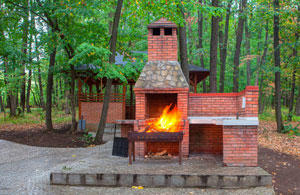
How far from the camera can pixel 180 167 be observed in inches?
235

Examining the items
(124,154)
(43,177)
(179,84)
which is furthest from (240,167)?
(43,177)

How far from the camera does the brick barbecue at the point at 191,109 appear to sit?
20.0 feet

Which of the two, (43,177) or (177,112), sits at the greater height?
(177,112)

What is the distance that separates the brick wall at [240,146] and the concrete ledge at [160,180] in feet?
2.78

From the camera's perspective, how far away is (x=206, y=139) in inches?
300

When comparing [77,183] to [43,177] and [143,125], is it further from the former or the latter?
[143,125]

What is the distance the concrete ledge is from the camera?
524 cm

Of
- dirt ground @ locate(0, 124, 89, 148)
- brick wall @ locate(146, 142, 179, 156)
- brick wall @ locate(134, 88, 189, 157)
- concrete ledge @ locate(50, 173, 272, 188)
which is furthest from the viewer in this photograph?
dirt ground @ locate(0, 124, 89, 148)

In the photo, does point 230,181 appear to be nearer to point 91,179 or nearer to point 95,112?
point 91,179

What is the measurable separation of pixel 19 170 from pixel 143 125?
11.1 feet

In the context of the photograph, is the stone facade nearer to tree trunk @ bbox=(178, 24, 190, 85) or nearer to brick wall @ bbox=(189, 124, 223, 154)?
brick wall @ bbox=(189, 124, 223, 154)

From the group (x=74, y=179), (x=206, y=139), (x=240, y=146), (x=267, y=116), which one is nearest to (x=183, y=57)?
(x=206, y=139)

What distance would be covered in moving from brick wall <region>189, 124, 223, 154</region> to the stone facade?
4.97ft

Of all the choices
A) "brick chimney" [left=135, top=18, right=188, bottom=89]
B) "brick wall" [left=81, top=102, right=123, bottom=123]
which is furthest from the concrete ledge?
"brick wall" [left=81, top=102, right=123, bottom=123]
